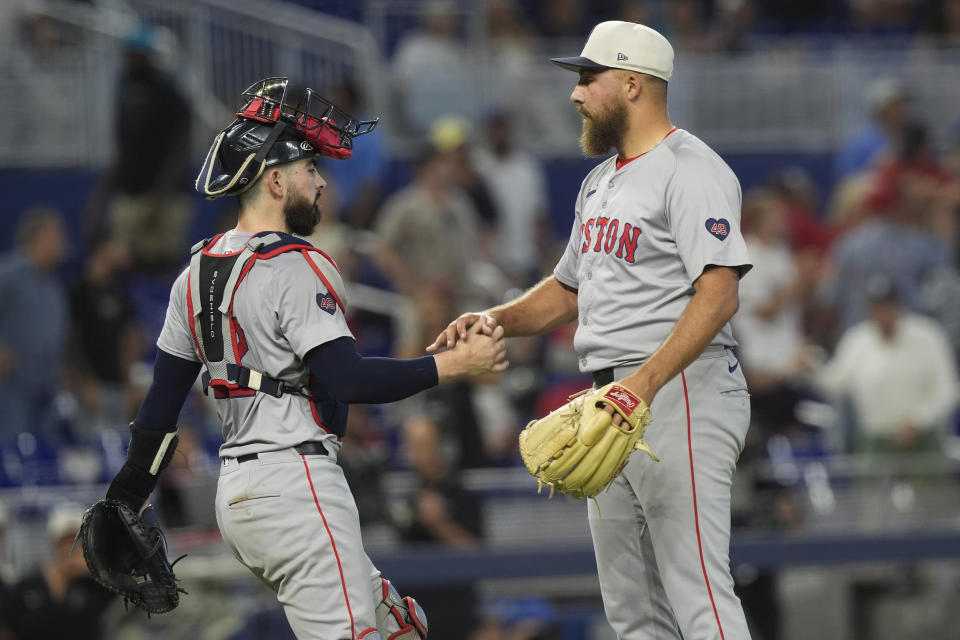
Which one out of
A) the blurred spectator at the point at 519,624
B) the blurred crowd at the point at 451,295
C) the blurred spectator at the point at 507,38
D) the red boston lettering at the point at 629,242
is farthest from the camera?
the blurred spectator at the point at 507,38

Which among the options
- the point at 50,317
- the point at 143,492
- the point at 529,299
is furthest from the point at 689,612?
the point at 50,317

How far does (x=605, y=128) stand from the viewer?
4414 mm

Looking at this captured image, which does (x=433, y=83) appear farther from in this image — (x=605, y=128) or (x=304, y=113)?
(x=304, y=113)

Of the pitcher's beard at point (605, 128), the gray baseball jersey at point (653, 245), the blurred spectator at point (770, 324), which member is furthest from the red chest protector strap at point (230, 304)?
the blurred spectator at point (770, 324)

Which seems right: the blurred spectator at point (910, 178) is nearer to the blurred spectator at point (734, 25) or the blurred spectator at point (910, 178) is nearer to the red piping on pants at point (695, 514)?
the blurred spectator at point (734, 25)

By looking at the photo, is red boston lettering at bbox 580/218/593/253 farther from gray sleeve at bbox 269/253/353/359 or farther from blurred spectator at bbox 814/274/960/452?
blurred spectator at bbox 814/274/960/452

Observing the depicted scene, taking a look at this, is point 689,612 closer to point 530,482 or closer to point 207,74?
point 530,482

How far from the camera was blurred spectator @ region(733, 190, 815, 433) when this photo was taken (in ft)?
29.9

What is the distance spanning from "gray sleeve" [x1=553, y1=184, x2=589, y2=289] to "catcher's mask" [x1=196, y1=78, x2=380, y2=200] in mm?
774

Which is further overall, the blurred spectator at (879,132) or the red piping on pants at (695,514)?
the blurred spectator at (879,132)

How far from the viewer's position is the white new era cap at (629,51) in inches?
171

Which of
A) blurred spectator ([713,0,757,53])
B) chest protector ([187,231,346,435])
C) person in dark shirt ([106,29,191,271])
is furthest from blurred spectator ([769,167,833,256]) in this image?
chest protector ([187,231,346,435])

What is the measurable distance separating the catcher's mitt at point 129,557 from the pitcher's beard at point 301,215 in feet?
3.12

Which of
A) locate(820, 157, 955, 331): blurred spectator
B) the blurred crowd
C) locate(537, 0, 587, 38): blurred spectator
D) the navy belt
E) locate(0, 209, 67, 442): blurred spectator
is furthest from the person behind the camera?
locate(537, 0, 587, 38): blurred spectator
